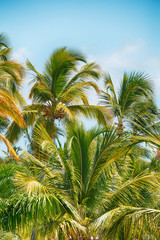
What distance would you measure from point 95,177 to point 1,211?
2465 millimetres

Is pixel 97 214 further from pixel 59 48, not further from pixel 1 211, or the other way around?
pixel 59 48

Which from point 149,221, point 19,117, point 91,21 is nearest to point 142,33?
point 91,21

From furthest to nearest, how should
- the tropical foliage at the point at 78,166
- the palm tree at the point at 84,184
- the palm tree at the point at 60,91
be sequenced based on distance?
1. the palm tree at the point at 60,91
2. the palm tree at the point at 84,184
3. the tropical foliage at the point at 78,166

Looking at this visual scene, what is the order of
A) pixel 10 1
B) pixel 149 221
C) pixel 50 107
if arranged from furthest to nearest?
pixel 50 107 < pixel 10 1 < pixel 149 221

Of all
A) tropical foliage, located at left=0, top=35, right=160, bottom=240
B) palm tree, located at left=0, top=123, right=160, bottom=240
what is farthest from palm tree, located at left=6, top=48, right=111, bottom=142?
palm tree, located at left=0, top=123, right=160, bottom=240

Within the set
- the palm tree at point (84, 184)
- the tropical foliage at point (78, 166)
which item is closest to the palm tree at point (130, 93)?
the tropical foliage at point (78, 166)

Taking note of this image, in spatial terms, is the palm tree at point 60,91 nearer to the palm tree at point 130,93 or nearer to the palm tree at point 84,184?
the palm tree at point 130,93

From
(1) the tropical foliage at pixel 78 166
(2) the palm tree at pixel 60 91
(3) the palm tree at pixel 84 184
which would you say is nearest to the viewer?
(1) the tropical foliage at pixel 78 166

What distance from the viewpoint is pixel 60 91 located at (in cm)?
1088

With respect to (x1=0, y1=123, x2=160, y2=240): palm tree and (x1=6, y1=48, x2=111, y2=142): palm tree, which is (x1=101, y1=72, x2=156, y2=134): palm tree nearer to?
(x1=6, y1=48, x2=111, y2=142): palm tree

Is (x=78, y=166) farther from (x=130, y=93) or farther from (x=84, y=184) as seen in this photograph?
(x=130, y=93)

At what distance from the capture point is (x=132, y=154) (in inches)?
297

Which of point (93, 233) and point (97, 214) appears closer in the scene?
point (93, 233)

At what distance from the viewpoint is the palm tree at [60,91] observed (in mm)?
10625
